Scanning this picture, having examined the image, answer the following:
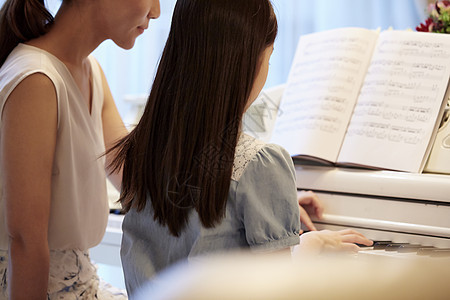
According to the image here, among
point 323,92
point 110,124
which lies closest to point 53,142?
point 110,124

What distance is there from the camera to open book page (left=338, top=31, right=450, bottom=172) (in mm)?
1247

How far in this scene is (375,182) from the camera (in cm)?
123

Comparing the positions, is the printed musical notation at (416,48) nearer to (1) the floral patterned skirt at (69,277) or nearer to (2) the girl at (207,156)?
(2) the girl at (207,156)

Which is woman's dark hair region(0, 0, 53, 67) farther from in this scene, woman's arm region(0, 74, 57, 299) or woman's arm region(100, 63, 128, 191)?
woman's arm region(100, 63, 128, 191)

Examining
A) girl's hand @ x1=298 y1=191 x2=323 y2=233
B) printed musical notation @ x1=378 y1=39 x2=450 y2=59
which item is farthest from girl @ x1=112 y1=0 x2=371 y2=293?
printed musical notation @ x1=378 y1=39 x2=450 y2=59

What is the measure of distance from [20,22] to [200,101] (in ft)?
1.62

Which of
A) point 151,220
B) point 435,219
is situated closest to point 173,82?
point 151,220

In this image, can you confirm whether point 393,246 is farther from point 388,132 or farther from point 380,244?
point 388,132

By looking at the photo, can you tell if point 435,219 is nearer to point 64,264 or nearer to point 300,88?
point 300,88

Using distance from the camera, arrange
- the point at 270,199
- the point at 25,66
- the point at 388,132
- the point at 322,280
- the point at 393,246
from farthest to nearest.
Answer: the point at 388,132, the point at 393,246, the point at 25,66, the point at 270,199, the point at 322,280

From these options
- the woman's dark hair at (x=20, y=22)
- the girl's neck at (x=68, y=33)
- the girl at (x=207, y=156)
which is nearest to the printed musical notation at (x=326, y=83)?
the girl at (x=207, y=156)

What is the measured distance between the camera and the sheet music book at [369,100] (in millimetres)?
1260

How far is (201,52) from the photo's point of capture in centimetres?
96

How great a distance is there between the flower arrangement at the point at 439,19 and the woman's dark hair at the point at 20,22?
0.99 m
